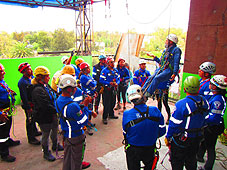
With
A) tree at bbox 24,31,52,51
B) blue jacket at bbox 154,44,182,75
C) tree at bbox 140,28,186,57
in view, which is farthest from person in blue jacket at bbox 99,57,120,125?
tree at bbox 24,31,52,51

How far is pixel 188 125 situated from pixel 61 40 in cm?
2937

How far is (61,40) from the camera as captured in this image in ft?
94.2

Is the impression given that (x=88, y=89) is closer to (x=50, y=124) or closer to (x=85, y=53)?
(x=50, y=124)

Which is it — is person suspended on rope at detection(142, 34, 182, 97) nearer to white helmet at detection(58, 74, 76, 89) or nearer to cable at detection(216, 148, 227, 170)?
cable at detection(216, 148, 227, 170)

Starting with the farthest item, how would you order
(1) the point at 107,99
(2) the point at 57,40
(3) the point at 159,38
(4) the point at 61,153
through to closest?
(2) the point at 57,40 < (3) the point at 159,38 < (1) the point at 107,99 < (4) the point at 61,153

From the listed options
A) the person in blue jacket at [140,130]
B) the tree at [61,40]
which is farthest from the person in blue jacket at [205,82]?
the tree at [61,40]

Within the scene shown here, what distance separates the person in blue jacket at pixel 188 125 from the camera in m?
2.28

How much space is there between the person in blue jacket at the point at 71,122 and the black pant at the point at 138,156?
0.86m

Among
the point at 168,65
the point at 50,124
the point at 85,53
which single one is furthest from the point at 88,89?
the point at 85,53

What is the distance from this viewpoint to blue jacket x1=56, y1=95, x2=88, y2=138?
251 cm

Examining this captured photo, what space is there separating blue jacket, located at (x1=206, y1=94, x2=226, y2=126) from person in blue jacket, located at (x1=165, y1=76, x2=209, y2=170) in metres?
0.55

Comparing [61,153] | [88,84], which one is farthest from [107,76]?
[61,153]

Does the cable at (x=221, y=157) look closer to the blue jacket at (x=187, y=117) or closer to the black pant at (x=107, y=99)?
the blue jacket at (x=187, y=117)

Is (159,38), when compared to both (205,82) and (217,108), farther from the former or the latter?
(217,108)
